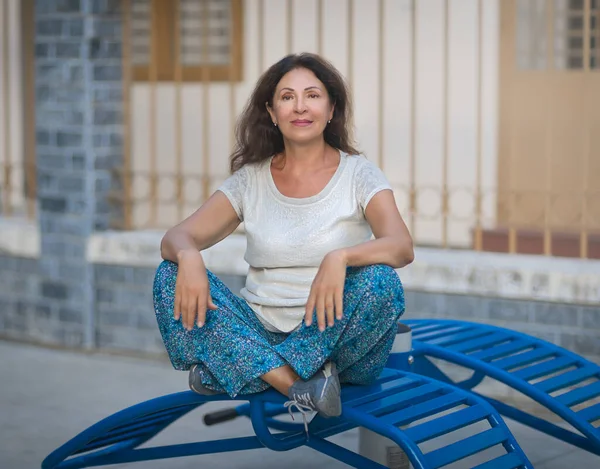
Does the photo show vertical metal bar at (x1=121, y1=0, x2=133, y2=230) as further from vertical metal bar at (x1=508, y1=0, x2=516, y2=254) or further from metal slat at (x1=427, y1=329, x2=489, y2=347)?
metal slat at (x1=427, y1=329, x2=489, y2=347)

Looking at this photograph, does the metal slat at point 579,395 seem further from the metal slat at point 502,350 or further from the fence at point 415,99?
the fence at point 415,99

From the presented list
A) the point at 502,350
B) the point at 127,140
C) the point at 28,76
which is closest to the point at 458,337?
the point at 502,350

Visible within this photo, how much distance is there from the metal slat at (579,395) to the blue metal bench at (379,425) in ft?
1.32

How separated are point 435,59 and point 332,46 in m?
0.68

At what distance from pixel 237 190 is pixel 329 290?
28.4 inches

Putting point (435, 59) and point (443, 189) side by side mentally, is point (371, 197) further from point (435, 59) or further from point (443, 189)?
point (435, 59)

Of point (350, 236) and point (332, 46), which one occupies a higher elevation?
point (332, 46)

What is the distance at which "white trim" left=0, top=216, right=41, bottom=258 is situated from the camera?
681 cm

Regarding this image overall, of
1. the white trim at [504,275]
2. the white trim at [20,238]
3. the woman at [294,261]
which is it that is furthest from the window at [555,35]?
the woman at [294,261]

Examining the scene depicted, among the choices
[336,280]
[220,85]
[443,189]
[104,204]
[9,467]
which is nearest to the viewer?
[336,280]

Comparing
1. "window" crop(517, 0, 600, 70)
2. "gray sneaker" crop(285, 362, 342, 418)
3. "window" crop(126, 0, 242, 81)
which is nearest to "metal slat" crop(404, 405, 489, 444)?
"gray sneaker" crop(285, 362, 342, 418)

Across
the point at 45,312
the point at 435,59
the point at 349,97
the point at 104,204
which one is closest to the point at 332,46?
the point at 435,59

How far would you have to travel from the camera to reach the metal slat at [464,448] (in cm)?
A: 330

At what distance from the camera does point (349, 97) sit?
4.00 metres
